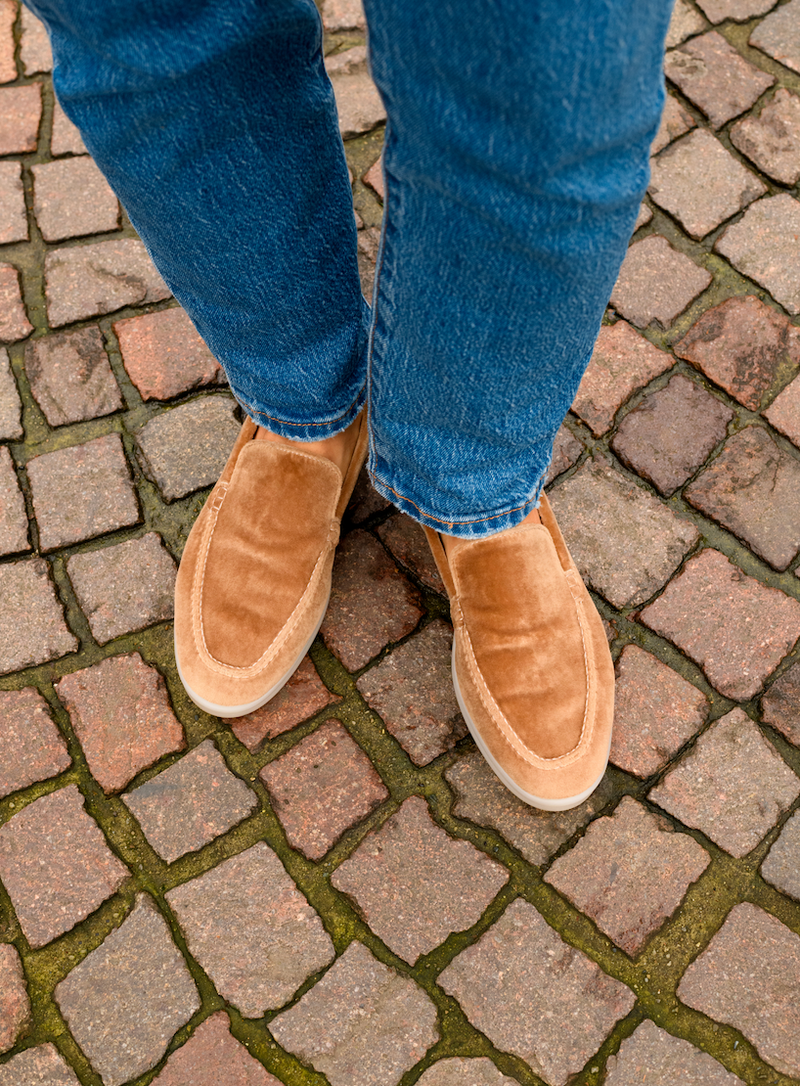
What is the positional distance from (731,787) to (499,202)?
54.9 inches

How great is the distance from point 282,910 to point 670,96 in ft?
8.41

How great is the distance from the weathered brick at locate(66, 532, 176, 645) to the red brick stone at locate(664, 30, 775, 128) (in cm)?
214

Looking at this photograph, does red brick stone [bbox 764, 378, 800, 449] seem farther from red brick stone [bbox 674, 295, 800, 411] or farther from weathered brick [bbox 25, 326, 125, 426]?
weathered brick [bbox 25, 326, 125, 426]

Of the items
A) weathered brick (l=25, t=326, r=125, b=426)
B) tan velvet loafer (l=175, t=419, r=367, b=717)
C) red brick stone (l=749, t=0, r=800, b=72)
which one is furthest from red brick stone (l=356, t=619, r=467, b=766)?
red brick stone (l=749, t=0, r=800, b=72)

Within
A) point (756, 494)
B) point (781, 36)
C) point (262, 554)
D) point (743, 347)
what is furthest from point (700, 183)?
point (262, 554)

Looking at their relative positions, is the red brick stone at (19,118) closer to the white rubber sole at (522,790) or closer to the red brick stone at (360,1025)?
the white rubber sole at (522,790)

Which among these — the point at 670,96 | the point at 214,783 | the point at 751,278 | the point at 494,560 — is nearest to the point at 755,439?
the point at 751,278

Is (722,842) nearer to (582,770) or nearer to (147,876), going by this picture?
(582,770)

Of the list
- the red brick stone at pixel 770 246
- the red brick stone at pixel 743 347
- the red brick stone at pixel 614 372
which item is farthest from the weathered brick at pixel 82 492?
the red brick stone at pixel 770 246

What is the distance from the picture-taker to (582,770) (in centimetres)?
163

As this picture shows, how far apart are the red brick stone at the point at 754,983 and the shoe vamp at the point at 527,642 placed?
19.9 inches

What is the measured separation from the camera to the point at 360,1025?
156 centimetres

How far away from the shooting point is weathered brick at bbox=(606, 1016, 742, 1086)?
4.97 feet

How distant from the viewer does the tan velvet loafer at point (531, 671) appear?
1623mm
